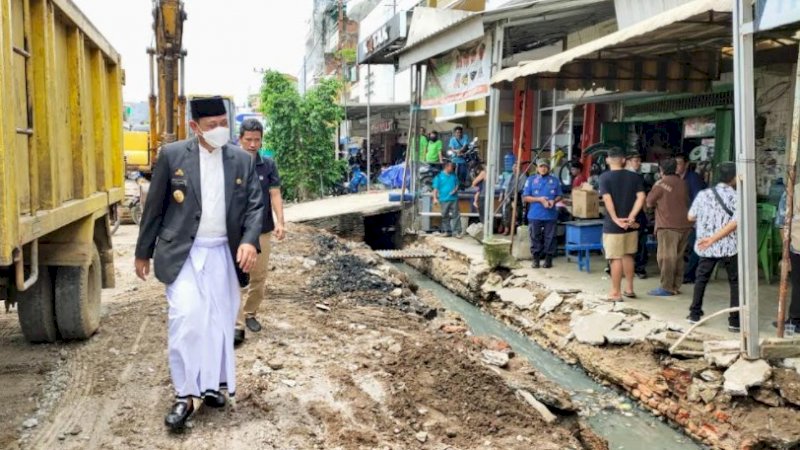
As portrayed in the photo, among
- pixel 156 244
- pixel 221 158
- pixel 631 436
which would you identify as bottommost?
pixel 631 436

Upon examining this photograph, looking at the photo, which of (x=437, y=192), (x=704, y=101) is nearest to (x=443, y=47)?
(x=437, y=192)

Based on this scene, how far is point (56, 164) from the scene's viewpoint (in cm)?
457

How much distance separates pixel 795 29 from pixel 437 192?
7.73 metres

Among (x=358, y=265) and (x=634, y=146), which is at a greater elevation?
(x=634, y=146)

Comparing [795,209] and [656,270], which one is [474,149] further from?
[795,209]

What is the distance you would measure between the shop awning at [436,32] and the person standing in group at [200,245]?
726cm

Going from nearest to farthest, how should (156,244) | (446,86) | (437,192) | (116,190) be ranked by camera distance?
1. (156,244)
2. (116,190)
3. (446,86)
4. (437,192)

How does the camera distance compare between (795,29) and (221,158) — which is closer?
(221,158)

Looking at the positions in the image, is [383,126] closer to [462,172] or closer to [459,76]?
[462,172]

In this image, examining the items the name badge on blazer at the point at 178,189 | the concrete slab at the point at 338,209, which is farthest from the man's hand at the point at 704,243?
the concrete slab at the point at 338,209

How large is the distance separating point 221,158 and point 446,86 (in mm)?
9476

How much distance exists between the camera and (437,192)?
14.2m

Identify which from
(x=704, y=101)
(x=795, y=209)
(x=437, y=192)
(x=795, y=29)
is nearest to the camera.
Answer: (x=795, y=209)

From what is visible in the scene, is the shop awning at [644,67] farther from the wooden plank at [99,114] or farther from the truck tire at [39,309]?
the truck tire at [39,309]
